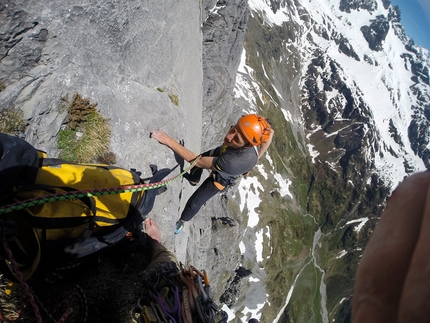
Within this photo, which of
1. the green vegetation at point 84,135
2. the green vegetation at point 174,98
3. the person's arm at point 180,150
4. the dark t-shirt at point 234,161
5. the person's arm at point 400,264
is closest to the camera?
the person's arm at point 400,264

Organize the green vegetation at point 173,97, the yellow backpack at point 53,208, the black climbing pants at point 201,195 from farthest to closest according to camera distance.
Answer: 1. the green vegetation at point 173,97
2. the black climbing pants at point 201,195
3. the yellow backpack at point 53,208

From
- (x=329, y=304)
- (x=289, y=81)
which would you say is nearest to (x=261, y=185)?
(x=329, y=304)

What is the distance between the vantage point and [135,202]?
14.3 ft

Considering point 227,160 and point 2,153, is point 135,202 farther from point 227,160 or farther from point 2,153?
point 227,160

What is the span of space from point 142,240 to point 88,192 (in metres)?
2.50

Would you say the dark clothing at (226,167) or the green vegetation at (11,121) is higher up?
the green vegetation at (11,121)

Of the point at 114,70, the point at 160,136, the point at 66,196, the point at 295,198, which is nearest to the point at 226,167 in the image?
the point at 160,136

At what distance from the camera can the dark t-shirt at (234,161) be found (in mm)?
6949

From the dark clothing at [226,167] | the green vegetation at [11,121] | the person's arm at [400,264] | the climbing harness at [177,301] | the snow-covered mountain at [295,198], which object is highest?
the person's arm at [400,264]

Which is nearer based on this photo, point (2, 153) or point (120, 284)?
point (2, 153)

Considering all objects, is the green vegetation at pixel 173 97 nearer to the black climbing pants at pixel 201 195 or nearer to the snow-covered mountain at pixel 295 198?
the black climbing pants at pixel 201 195

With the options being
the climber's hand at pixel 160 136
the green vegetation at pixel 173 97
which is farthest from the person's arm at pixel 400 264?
the green vegetation at pixel 173 97

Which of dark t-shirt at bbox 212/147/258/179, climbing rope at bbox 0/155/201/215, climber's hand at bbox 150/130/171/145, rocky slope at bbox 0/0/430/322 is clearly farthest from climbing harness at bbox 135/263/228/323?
climber's hand at bbox 150/130/171/145

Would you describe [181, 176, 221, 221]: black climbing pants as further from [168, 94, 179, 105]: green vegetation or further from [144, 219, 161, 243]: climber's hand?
[168, 94, 179, 105]: green vegetation
